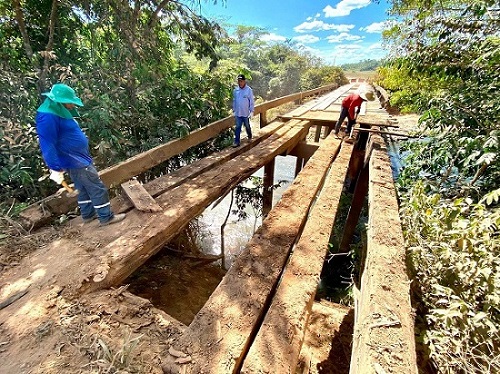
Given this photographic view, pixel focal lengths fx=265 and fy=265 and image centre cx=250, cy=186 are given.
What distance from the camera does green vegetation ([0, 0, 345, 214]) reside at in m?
3.76

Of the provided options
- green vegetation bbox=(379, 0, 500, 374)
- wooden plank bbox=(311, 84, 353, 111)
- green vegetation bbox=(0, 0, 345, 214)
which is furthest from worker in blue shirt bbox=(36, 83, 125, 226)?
wooden plank bbox=(311, 84, 353, 111)

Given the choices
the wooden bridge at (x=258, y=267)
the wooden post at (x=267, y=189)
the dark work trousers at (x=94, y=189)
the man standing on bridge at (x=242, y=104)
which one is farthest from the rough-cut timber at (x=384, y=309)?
the wooden post at (x=267, y=189)

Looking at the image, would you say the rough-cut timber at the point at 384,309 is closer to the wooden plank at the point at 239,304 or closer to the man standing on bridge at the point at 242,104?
the wooden plank at the point at 239,304

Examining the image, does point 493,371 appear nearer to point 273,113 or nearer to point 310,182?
point 310,182

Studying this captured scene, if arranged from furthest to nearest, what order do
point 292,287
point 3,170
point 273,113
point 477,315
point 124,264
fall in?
point 273,113 < point 3,170 < point 124,264 < point 292,287 < point 477,315

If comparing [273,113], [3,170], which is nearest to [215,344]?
[3,170]

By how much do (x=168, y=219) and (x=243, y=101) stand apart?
11.6ft

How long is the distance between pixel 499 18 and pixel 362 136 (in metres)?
3.52

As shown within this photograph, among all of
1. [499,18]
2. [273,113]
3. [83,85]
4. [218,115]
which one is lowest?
[273,113]

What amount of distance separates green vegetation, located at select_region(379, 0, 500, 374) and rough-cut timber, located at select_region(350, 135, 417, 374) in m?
0.29

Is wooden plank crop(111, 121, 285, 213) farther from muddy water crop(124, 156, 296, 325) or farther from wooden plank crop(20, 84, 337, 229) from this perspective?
muddy water crop(124, 156, 296, 325)

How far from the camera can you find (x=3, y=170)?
3.23 metres

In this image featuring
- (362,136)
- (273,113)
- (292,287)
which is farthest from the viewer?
(273,113)

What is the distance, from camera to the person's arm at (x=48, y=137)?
2549 millimetres
